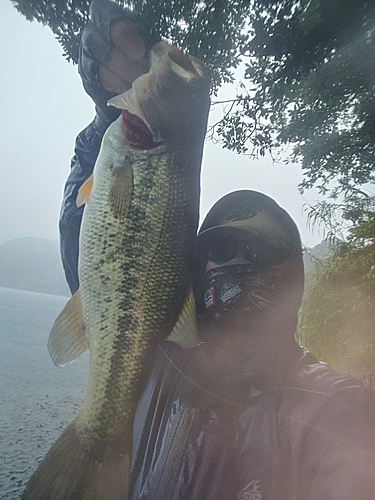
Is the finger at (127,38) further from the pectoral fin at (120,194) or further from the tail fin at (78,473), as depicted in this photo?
the tail fin at (78,473)

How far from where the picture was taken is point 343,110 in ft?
19.8

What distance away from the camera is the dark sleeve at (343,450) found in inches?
57.1

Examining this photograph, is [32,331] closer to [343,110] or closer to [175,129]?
[343,110]

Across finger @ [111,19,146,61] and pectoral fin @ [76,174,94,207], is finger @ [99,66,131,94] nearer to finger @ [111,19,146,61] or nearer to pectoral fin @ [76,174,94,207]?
finger @ [111,19,146,61]

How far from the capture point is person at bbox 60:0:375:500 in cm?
163

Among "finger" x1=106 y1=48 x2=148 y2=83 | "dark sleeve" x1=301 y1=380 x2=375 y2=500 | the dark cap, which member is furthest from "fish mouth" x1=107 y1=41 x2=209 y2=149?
"dark sleeve" x1=301 y1=380 x2=375 y2=500

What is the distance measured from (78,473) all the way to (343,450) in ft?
3.42

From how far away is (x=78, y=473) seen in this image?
4.52ft

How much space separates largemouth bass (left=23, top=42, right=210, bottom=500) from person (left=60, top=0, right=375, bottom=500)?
185mm

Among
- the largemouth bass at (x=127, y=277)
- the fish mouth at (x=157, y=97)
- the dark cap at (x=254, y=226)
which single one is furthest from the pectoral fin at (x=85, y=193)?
the dark cap at (x=254, y=226)

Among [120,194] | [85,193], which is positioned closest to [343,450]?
[120,194]

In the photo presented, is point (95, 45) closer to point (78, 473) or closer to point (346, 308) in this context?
point (78, 473)

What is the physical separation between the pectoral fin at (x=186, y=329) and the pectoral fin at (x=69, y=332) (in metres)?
0.36

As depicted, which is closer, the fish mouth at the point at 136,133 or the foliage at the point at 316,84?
the fish mouth at the point at 136,133
